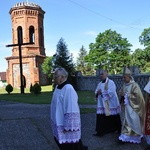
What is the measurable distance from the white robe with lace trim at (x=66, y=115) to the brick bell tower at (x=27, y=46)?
34.4 meters

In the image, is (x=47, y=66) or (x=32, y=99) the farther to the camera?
(x=47, y=66)

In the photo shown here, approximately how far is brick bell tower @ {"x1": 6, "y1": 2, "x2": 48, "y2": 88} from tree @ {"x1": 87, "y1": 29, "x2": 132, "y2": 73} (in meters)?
21.6

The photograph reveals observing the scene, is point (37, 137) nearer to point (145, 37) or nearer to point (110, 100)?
point (110, 100)

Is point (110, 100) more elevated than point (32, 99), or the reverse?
point (110, 100)

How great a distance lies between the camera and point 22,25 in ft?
127

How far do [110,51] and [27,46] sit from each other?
25.8m

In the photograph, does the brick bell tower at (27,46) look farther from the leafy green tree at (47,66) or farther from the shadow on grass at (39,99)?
the shadow on grass at (39,99)

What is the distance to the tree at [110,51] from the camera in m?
58.3

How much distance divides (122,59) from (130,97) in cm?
5246

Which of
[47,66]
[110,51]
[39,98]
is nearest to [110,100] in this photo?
[39,98]

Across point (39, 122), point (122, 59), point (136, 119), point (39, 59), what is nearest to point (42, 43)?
point (39, 59)

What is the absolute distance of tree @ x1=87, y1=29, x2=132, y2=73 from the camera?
58.3 m

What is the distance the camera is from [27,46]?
38.8m

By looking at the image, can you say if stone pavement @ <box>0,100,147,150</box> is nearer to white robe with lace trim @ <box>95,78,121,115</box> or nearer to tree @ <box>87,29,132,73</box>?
white robe with lace trim @ <box>95,78,121,115</box>
